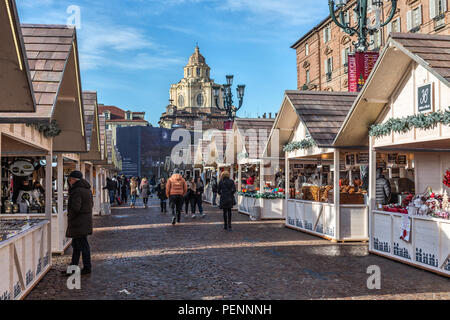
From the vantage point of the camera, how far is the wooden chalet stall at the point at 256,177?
59.5 feet

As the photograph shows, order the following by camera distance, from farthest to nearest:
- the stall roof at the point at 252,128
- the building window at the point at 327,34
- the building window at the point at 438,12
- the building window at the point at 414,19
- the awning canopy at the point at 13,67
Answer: the building window at the point at 327,34, the building window at the point at 414,19, the building window at the point at 438,12, the stall roof at the point at 252,128, the awning canopy at the point at 13,67

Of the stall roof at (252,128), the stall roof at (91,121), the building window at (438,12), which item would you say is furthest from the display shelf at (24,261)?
the building window at (438,12)

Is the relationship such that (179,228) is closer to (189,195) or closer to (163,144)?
(189,195)

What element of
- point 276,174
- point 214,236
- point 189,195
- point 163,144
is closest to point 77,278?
point 214,236

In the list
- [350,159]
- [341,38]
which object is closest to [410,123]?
[350,159]

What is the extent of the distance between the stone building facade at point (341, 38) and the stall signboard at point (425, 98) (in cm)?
2149

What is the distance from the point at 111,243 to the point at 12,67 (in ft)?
25.2

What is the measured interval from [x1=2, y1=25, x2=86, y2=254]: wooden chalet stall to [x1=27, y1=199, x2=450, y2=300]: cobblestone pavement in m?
1.15

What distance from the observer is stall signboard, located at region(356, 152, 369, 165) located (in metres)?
12.8

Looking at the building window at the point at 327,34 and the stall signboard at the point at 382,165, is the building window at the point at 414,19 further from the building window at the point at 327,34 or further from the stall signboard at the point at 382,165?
the stall signboard at the point at 382,165

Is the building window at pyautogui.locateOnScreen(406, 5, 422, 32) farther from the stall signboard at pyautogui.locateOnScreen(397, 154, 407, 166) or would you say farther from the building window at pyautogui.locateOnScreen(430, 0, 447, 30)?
the stall signboard at pyautogui.locateOnScreen(397, 154, 407, 166)

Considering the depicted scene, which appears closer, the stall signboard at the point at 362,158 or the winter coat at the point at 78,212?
the winter coat at the point at 78,212

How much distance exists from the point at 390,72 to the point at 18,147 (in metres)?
7.32

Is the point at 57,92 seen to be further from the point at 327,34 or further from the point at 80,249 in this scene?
the point at 327,34
